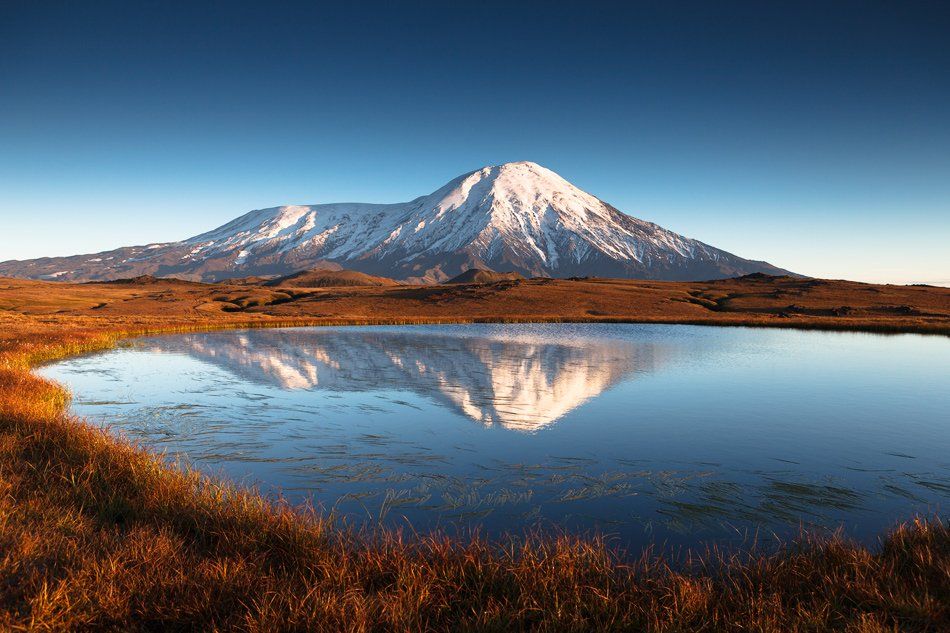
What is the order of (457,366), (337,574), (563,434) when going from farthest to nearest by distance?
(457,366)
(563,434)
(337,574)

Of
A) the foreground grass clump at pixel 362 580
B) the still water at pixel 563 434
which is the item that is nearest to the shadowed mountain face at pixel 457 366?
the still water at pixel 563 434

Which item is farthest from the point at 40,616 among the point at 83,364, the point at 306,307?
the point at 306,307

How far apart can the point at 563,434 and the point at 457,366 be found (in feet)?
56.1

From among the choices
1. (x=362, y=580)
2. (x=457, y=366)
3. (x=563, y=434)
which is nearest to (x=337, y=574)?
(x=362, y=580)

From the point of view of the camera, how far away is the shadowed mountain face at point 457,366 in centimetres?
2367

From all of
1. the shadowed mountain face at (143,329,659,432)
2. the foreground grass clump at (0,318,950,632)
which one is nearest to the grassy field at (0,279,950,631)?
the foreground grass clump at (0,318,950,632)

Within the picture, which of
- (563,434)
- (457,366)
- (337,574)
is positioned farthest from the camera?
(457,366)

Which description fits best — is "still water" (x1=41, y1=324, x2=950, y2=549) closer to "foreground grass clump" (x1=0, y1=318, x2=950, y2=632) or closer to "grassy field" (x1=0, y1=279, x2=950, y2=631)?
"grassy field" (x1=0, y1=279, x2=950, y2=631)

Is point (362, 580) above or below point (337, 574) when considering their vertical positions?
below

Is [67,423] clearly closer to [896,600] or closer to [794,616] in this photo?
[794,616]

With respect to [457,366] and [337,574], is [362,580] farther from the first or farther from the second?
[457,366]

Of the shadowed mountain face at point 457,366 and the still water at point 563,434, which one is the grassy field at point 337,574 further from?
the shadowed mountain face at point 457,366

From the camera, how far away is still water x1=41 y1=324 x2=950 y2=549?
11680 mm

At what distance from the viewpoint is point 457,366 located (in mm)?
34594
